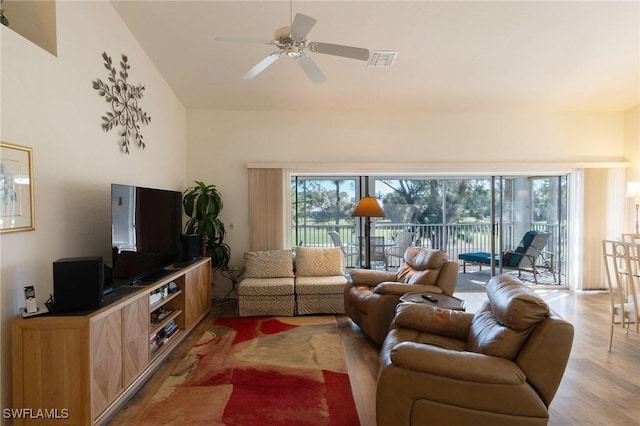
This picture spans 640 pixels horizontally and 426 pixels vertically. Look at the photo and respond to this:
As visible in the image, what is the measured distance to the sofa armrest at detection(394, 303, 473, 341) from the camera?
2.42 meters

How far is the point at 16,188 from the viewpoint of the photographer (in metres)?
2.11

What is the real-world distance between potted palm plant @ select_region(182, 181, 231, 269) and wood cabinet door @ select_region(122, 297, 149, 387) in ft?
6.23

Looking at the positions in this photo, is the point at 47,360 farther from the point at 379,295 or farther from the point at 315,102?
the point at 315,102

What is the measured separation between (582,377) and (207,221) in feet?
14.2

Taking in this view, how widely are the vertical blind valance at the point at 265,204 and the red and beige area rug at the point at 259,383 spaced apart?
1.52 m

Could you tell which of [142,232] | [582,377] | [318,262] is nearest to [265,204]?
[318,262]

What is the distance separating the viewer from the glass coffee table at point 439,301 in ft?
9.55

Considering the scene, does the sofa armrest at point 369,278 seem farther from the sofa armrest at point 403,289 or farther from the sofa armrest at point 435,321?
the sofa armrest at point 435,321

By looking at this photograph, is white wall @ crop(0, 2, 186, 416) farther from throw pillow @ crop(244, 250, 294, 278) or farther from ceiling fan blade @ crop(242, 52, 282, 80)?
throw pillow @ crop(244, 250, 294, 278)

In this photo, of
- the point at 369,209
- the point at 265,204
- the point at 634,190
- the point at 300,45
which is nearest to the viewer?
the point at 300,45

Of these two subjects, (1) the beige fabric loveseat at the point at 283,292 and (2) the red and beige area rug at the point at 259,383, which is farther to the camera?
(1) the beige fabric loveseat at the point at 283,292

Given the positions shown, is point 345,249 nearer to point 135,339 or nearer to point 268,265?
point 268,265

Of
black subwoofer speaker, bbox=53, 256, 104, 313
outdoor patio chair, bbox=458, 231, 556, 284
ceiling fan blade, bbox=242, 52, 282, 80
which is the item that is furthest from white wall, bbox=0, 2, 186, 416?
outdoor patio chair, bbox=458, 231, 556, 284

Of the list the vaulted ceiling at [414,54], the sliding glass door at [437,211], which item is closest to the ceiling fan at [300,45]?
the vaulted ceiling at [414,54]
